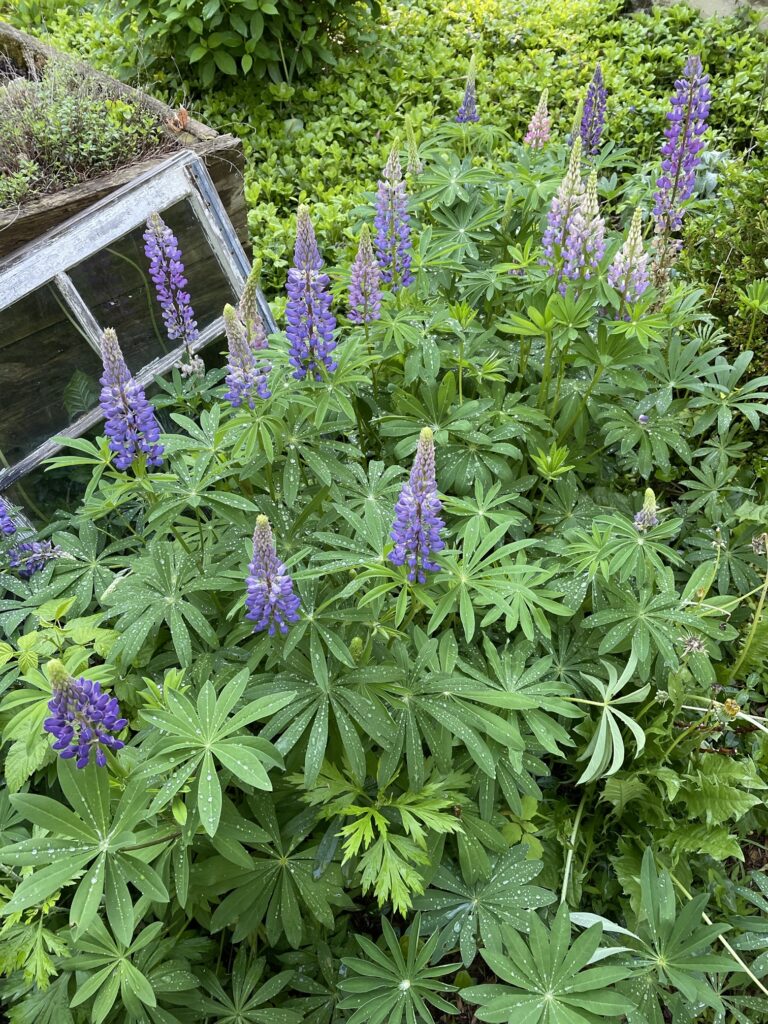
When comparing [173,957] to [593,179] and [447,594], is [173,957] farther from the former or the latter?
[593,179]

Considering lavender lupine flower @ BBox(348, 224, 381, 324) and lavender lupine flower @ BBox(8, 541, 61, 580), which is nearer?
lavender lupine flower @ BBox(348, 224, 381, 324)

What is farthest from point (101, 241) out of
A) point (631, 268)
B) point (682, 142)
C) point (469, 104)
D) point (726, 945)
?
point (726, 945)

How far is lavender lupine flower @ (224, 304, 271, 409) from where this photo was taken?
2123mm

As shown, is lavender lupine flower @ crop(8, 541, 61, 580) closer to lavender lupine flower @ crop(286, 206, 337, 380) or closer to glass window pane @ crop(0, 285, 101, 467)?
glass window pane @ crop(0, 285, 101, 467)

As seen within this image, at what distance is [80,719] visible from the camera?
161cm

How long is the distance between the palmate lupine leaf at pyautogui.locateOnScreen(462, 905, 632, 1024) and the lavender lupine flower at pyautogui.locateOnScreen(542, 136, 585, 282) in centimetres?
204

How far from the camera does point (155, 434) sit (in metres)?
2.25

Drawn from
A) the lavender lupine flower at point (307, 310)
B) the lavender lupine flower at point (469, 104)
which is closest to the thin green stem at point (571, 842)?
the lavender lupine flower at point (307, 310)

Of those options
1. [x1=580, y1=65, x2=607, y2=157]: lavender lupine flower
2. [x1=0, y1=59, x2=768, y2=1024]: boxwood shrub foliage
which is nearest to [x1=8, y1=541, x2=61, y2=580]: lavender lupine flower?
[x1=0, y1=59, x2=768, y2=1024]: boxwood shrub foliage

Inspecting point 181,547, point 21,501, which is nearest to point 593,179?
point 181,547

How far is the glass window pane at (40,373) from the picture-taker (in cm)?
300

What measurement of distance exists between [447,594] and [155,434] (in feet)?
3.22

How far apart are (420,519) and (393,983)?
1.30 meters

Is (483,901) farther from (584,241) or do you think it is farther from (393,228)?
(393,228)
